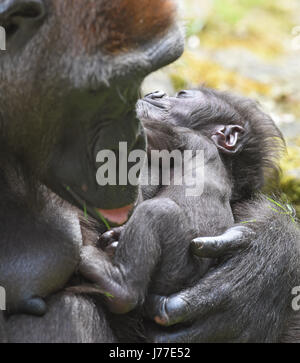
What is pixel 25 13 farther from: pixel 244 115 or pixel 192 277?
pixel 244 115

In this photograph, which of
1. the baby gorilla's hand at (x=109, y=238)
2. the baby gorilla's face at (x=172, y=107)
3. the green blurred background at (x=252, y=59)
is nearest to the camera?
the baby gorilla's hand at (x=109, y=238)

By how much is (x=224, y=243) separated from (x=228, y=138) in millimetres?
864

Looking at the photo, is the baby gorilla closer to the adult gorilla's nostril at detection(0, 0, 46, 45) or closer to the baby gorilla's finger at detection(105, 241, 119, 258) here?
the baby gorilla's finger at detection(105, 241, 119, 258)

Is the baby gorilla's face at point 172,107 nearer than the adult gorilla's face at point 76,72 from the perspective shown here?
No

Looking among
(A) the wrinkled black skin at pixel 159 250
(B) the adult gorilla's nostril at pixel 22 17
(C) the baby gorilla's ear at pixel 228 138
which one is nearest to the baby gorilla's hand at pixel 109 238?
(A) the wrinkled black skin at pixel 159 250

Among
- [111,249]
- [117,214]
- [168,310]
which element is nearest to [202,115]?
[111,249]

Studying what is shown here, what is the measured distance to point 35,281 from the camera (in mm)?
2912

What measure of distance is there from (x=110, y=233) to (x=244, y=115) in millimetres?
1268

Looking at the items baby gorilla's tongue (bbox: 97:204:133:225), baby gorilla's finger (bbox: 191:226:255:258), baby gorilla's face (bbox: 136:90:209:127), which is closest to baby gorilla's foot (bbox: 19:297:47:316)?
baby gorilla's tongue (bbox: 97:204:133:225)

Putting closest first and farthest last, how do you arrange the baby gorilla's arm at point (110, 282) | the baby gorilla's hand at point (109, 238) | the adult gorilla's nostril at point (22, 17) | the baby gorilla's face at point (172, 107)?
1. the adult gorilla's nostril at point (22, 17)
2. the baby gorilla's arm at point (110, 282)
3. the baby gorilla's hand at point (109, 238)
4. the baby gorilla's face at point (172, 107)

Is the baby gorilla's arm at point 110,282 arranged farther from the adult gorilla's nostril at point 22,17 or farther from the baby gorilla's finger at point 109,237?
the adult gorilla's nostril at point 22,17

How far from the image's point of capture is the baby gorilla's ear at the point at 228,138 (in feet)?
12.7

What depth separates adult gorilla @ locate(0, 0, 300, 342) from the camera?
2.55 m
